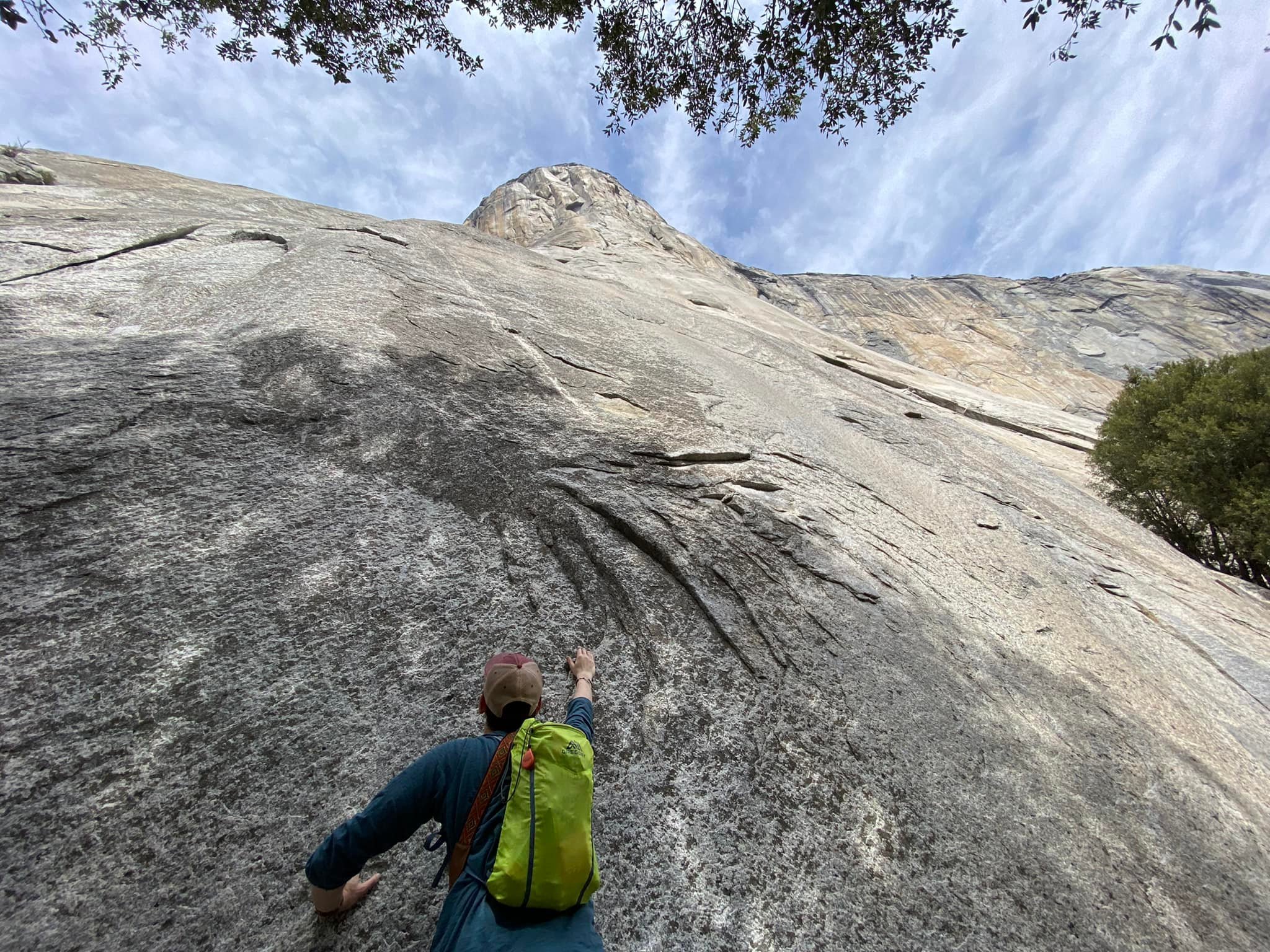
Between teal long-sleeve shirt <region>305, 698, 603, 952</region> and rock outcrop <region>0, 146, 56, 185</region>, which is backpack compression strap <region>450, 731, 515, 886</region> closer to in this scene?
teal long-sleeve shirt <region>305, 698, 603, 952</region>

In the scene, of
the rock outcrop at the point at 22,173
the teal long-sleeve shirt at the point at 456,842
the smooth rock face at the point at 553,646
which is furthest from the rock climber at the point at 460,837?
the rock outcrop at the point at 22,173

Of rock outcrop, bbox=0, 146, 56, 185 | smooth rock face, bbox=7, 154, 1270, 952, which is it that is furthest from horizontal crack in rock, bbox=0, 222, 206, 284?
rock outcrop, bbox=0, 146, 56, 185

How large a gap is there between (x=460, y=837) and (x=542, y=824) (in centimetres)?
39

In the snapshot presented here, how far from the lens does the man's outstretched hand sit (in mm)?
2295

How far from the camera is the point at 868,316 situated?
44094 mm

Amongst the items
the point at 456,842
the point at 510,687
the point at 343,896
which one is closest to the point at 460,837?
the point at 456,842

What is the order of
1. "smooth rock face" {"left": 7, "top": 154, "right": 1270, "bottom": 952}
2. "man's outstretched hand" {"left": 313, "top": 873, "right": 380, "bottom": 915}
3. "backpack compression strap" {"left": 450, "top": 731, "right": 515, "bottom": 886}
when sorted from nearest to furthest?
"backpack compression strap" {"left": 450, "top": 731, "right": 515, "bottom": 886}, "man's outstretched hand" {"left": 313, "top": 873, "right": 380, "bottom": 915}, "smooth rock face" {"left": 7, "top": 154, "right": 1270, "bottom": 952}

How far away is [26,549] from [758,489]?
207 inches

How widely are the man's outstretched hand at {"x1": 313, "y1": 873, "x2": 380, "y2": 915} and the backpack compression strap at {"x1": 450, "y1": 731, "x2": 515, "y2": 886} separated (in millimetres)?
676

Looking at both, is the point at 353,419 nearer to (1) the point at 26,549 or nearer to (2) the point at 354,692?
(1) the point at 26,549

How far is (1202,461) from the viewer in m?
12.4

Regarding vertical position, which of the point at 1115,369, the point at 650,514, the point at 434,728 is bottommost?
the point at 434,728

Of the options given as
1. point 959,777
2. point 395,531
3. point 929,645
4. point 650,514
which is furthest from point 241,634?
point 929,645

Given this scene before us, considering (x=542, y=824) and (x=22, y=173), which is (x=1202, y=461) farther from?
(x=22, y=173)
